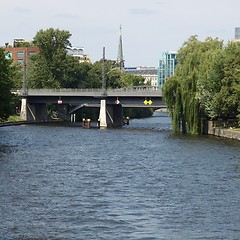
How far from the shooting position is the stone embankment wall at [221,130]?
280ft

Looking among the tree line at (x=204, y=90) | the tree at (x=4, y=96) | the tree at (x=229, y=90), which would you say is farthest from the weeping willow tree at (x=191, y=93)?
the tree at (x=4, y=96)

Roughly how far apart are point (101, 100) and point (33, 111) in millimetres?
17833

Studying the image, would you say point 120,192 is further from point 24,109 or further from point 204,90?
point 24,109

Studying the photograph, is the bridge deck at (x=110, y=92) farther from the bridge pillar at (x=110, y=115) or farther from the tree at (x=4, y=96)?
the tree at (x=4, y=96)

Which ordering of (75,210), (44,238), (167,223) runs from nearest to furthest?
1. (44,238)
2. (167,223)
3. (75,210)

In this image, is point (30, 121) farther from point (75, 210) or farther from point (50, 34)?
point (75, 210)

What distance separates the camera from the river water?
34.0 metres

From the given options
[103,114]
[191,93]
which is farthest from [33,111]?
[191,93]

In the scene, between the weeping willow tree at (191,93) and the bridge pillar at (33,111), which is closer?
the weeping willow tree at (191,93)

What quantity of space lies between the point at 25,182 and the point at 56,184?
1.97 m

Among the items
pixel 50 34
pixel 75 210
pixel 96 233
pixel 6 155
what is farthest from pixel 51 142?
pixel 50 34

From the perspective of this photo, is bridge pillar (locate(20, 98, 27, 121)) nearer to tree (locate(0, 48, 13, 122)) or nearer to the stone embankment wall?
tree (locate(0, 48, 13, 122))

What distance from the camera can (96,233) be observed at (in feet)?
109

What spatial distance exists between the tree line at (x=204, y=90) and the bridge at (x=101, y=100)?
18.3 metres
